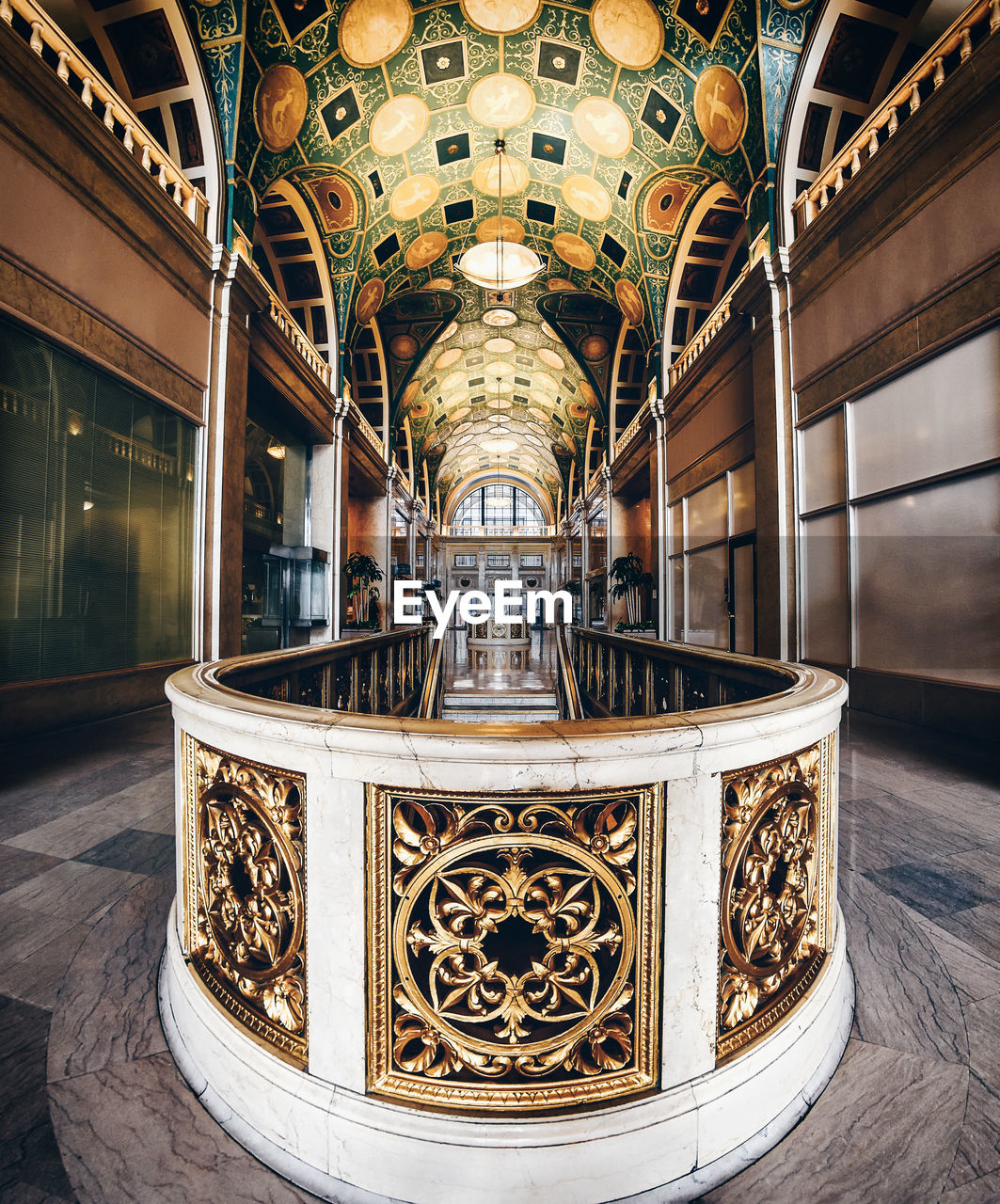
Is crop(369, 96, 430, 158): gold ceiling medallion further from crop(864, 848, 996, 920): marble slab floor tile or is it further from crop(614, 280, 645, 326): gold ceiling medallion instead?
crop(864, 848, 996, 920): marble slab floor tile

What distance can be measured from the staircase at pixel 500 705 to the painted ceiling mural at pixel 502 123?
7.30m

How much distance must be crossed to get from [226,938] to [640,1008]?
0.95m

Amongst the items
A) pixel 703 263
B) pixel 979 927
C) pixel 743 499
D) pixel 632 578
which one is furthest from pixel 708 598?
pixel 979 927

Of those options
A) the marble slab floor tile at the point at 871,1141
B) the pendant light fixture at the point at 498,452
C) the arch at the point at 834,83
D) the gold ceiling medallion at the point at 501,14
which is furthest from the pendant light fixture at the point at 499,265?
the pendant light fixture at the point at 498,452

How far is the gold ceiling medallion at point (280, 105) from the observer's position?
6305 millimetres

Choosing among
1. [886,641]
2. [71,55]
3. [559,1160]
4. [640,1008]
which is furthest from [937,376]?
[71,55]

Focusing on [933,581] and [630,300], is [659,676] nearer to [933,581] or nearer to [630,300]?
[933,581]

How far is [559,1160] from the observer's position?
100 centimetres

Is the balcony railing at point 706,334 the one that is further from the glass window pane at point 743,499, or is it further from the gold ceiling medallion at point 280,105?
the gold ceiling medallion at point 280,105

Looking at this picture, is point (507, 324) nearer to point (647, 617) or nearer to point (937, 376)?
point (647, 617)

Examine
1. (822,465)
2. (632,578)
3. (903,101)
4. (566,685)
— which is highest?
(903,101)

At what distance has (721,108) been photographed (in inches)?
259

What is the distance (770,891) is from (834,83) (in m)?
7.88

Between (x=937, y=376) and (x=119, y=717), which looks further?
(x=119, y=717)
